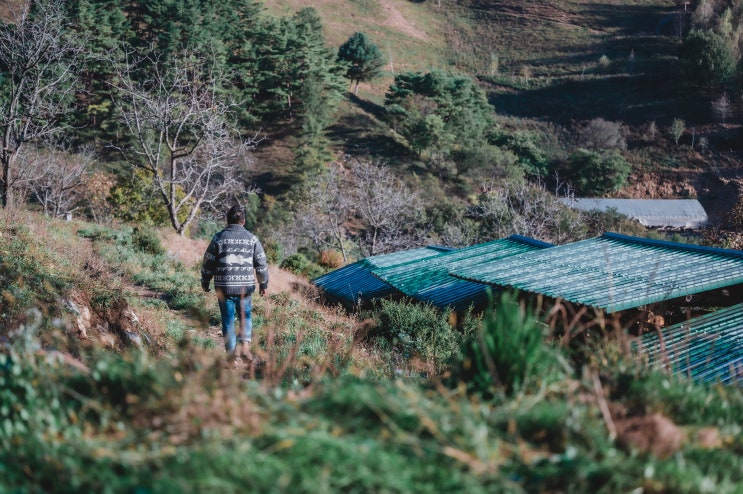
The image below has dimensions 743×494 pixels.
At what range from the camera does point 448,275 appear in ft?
41.9

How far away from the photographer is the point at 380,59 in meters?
61.6

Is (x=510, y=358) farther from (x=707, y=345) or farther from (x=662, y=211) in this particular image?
(x=662, y=211)

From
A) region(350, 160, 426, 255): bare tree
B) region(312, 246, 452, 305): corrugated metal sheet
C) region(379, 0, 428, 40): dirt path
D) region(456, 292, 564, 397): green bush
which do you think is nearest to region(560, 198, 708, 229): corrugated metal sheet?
region(350, 160, 426, 255): bare tree

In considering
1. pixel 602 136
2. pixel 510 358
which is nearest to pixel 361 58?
pixel 602 136

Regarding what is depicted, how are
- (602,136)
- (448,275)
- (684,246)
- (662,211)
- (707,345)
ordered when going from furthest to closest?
1. (602,136)
2. (662,211)
3. (448,275)
4. (684,246)
5. (707,345)

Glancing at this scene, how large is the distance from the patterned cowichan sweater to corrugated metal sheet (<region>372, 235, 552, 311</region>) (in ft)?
16.5

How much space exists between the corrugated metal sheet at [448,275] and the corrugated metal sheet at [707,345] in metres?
3.83

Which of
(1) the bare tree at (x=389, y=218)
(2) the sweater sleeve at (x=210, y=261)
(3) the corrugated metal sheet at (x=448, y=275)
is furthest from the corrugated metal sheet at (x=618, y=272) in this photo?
(1) the bare tree at (x=389, y=218)

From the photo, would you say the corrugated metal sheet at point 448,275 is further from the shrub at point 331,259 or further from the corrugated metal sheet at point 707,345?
the shrub at point 331,259

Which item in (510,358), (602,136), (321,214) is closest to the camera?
(510,358)

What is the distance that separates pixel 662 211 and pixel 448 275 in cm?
3754

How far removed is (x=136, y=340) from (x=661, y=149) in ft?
184

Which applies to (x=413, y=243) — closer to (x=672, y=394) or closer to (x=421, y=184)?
(x=421, y=184)

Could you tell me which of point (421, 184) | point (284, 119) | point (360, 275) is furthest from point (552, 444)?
point (284, 119)
